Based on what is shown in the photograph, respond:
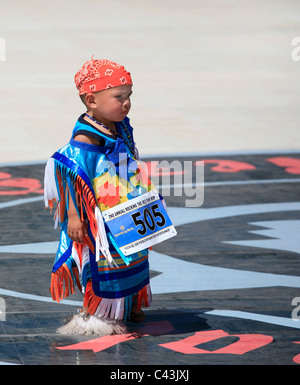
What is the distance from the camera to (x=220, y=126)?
9844 mm

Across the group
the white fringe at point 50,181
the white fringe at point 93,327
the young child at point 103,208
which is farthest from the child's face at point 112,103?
the white fringe at point 93,327

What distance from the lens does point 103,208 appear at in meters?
4.12

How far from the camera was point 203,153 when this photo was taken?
8914 millimetres

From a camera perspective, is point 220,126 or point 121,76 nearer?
point 121,76

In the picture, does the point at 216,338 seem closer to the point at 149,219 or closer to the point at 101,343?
the point at 101,343

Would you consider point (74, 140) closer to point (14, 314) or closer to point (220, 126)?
point (14, 314)

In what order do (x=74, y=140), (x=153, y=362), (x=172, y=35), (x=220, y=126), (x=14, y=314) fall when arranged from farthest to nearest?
(x=172, y=35) → (x=220, y=126) → (x=14, y=314) → (x=74, y=140) → (x=153, y=362)

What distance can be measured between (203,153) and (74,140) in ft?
16.0

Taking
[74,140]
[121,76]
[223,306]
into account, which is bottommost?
[223,306]

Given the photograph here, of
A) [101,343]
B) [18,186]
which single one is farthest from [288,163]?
[101,343]

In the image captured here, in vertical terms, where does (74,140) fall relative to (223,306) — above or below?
above

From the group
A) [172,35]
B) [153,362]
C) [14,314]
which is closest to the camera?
[153,362]

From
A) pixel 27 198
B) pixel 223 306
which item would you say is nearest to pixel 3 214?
pixel 27 198

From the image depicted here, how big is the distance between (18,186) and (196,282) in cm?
290
